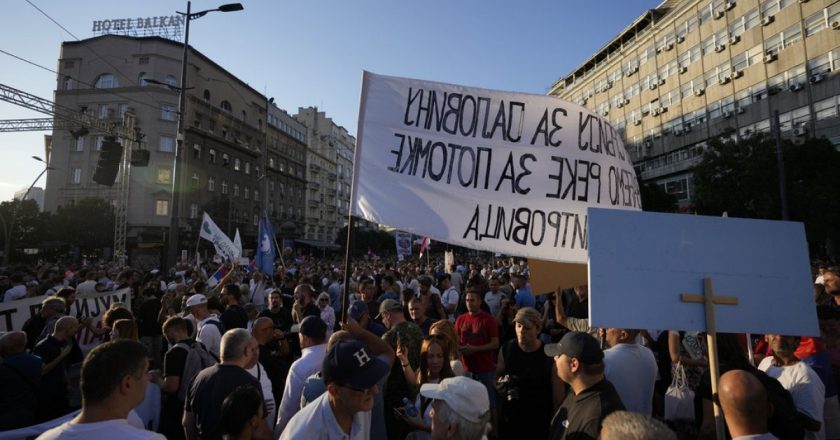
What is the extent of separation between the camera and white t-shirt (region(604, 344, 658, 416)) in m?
3.58

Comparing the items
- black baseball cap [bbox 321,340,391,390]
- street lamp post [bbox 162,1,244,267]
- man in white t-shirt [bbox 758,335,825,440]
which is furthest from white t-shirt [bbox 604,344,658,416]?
street lamp post [bbox 162,1,244,267]

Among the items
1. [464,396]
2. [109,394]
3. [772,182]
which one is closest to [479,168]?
[464,396]

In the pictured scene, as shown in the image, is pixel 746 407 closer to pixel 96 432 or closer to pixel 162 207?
pixel 96 432

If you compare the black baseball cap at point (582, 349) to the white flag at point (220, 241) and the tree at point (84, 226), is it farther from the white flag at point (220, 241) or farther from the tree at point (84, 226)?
the tree at point (84, 226)

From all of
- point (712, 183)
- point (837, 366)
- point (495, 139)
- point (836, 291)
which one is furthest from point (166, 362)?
point (712, 183)

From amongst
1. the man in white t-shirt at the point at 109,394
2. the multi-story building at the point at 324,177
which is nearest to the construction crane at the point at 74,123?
the man in white t-shirt at the point at 109,394

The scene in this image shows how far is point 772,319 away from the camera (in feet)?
8.59

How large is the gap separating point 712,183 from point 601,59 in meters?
33.0

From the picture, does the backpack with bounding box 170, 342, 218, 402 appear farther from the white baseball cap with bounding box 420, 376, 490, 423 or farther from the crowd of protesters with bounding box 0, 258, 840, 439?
the white baseball cap with bounding box 420, 376, 490, 423

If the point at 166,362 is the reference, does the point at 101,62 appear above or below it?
above

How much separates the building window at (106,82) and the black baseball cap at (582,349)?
55.6m

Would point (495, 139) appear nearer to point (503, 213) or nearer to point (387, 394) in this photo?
point (503, 213)

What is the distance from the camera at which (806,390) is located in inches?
123

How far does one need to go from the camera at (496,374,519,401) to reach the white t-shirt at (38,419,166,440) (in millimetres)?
2928
